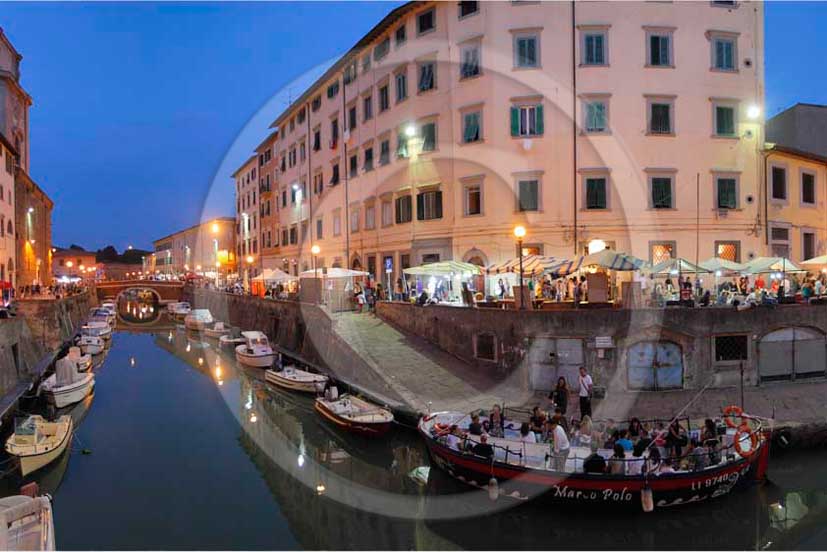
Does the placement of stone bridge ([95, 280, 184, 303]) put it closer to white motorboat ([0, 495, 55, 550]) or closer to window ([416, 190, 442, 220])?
window ([416, 190, 442, 220])

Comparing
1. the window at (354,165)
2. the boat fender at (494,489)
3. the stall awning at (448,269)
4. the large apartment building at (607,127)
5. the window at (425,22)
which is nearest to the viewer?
the boat fender at (494,489)

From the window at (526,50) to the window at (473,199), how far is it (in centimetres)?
678

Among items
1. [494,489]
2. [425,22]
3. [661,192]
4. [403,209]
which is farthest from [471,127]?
[494,489]

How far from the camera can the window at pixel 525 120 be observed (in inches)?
1211

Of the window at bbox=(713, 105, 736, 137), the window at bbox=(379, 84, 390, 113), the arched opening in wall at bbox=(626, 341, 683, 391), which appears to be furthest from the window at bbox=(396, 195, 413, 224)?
the arched opening in wall at bbox=(626, 341, 683, 391)

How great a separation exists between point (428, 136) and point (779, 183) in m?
19.7

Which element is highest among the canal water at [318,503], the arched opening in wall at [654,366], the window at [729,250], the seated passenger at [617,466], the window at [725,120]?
the window at [725,120]

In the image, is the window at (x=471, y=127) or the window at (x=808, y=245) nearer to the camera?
the window at (x=471, y=127)

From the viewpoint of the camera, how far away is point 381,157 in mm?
38469

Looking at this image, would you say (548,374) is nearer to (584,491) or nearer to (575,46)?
(584,491)

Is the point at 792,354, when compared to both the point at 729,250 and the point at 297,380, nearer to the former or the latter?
the point at 729,250

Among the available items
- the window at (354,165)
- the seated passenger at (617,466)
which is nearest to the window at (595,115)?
the window at (354,165)

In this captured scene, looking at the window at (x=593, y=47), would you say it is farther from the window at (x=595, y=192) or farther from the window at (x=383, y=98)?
the window at (x=383, y=98)

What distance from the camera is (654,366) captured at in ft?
72.0
